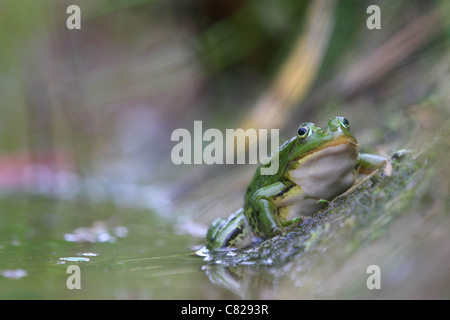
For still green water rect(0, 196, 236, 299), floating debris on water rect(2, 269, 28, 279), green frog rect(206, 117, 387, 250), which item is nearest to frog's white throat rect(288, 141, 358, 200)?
green frog rect(206, 117, 387, 250)

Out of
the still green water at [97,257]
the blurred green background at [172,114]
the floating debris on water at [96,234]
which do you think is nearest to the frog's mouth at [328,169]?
the blurred green background at [172,114]

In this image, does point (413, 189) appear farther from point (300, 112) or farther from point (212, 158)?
point (212, 158)

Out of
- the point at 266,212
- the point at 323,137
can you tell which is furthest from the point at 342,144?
the point at 266,212

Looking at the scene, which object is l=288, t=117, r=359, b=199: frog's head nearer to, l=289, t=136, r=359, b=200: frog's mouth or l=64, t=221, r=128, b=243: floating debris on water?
l=289, t=136, r=359, b=200: frog's mouth

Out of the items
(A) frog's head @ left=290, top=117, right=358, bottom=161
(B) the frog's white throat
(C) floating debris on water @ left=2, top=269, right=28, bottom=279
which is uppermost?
(A) frog's head @ left=290, top=117, right=358, bottom=161

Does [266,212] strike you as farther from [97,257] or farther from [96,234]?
[96,234]
